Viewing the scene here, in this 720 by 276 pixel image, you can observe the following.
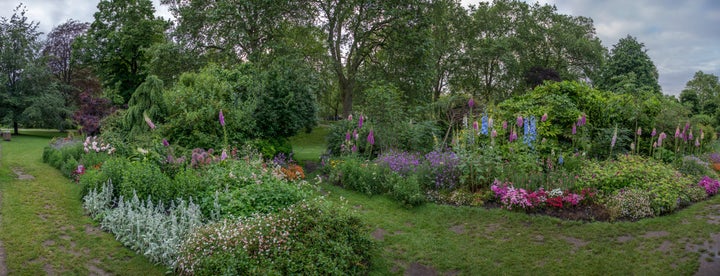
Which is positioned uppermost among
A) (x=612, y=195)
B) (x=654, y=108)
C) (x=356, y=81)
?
(x=356, y=81)

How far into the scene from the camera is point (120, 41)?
80.5 ft

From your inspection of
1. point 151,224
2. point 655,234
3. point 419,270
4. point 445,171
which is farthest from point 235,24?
point 655,234

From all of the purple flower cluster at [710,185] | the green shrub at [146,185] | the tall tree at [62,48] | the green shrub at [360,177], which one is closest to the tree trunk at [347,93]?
the green shrub at [360,177]

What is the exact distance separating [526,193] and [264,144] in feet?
22.1

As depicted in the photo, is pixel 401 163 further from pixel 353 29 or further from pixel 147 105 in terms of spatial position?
pixel 353 29

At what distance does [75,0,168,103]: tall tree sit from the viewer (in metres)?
24.4

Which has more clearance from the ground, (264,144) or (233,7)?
(233,7)

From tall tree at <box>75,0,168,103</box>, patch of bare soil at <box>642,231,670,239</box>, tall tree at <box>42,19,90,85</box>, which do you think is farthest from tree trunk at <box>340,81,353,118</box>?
tall tree at <box>42,19,90,85</box>

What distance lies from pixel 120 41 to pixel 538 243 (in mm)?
26262

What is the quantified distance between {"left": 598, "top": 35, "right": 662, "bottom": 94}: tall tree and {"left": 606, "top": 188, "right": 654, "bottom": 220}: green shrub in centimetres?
2123

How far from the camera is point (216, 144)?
33.9 ft

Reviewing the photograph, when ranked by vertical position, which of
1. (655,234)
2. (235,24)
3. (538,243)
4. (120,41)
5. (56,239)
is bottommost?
(56,239)

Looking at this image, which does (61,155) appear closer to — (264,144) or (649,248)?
(264,144)

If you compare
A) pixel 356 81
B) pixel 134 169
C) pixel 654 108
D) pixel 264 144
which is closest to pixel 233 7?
pixel 356 81
